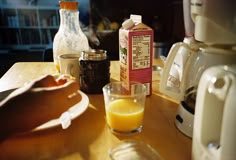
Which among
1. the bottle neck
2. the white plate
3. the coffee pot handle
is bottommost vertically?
the white plate

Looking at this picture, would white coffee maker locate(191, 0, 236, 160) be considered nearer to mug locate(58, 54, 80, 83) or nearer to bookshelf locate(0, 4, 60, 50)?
mug locate(58, 54, 80, 83)

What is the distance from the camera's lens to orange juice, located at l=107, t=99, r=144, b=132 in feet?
2.05

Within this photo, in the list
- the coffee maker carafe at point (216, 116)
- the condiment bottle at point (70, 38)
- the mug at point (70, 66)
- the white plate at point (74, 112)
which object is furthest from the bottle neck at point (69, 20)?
the coffee maker carafe at point (216, 116)

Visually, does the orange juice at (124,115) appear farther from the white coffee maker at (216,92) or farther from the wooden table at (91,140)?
the white coffee maker at (216,92)

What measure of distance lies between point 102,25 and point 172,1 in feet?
2.77

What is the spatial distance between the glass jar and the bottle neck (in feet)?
0.59

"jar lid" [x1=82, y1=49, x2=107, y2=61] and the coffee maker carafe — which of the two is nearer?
the coffee maker carafe

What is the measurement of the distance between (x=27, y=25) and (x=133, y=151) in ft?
9.73

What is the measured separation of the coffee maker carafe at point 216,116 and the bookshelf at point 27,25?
2954 millimetres

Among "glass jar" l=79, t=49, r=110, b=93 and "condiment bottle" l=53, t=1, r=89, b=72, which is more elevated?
"condiment bottle" l=53, t=1, r=89, b=72

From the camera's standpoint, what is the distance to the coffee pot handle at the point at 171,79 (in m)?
0.70

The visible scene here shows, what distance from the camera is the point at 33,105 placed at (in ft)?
1.80

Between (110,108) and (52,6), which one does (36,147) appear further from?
(52,6)

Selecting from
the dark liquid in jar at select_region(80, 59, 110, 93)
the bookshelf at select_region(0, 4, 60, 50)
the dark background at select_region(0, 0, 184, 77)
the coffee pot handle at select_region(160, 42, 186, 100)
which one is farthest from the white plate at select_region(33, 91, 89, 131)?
the bookshelf at select_region(0, 4, 60, 50)
